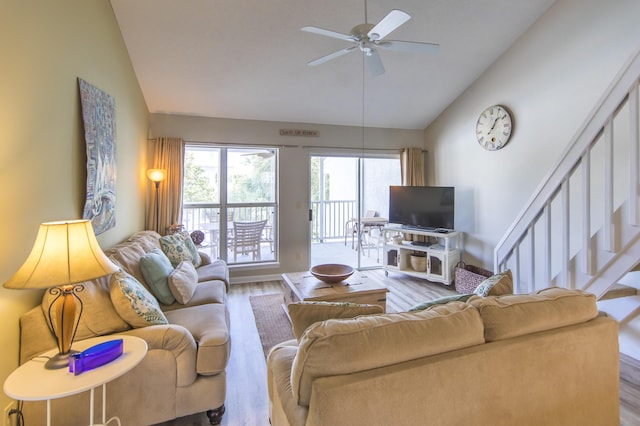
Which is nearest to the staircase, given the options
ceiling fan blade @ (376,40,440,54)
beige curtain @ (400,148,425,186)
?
ceiling fan blade @ (376,40,440,54)

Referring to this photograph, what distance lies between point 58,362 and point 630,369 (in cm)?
360

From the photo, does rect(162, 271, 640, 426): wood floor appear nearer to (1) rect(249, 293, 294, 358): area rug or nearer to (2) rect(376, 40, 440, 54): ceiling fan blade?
(1) rect(249, 293, 294, 358): area rug

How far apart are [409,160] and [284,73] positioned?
2.50 m

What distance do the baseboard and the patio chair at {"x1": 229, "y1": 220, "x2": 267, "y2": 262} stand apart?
13.4ft

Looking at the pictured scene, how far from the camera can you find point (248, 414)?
1.99m

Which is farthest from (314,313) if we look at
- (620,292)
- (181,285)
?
(620,292)

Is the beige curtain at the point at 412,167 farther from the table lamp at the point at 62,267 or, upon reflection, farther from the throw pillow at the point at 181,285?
the table lamp at the point at 62,267

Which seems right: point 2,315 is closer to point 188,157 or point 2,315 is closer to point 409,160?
point 188,157

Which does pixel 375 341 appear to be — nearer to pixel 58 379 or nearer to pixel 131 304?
pixel 58 379

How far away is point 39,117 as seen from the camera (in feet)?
5.97

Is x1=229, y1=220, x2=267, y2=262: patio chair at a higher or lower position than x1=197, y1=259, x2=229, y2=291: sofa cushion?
higher

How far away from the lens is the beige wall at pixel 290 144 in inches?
177

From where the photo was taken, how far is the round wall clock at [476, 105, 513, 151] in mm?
3916

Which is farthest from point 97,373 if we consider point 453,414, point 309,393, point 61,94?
point 61,94
